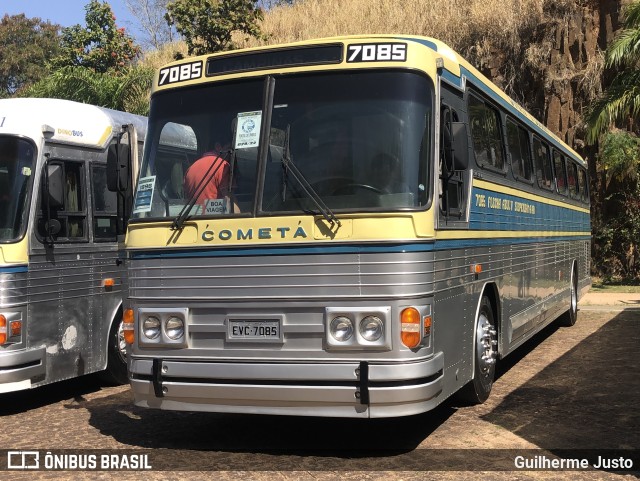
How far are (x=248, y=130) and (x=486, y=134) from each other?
2.86 metres

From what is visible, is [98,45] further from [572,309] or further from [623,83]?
[572,309]

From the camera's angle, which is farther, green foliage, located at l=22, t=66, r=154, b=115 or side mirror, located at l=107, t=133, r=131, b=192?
green foliage, located at l=22, t=66, r=154, b=115

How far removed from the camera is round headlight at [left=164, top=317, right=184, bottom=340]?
623 centimetres

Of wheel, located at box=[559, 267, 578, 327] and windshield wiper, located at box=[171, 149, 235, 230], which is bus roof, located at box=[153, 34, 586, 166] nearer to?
windshield wiper, located at box=[171, 149, 235, 230]

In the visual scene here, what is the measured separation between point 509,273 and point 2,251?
5260 millimetres

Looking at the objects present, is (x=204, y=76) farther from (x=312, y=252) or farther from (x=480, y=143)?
(x=480, y=143)

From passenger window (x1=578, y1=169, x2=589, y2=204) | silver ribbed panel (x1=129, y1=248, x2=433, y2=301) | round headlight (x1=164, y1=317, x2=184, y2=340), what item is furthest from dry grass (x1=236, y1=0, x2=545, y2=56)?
round headlight (x1=164, y1=317, x2=184, y2=340)

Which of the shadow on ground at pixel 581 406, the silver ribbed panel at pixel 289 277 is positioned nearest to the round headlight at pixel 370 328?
the silver ribbed panel at pixel 289 277

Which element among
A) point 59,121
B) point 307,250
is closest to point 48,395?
point 59,121

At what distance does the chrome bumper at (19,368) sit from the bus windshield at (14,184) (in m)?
1.12

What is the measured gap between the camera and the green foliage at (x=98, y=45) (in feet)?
103

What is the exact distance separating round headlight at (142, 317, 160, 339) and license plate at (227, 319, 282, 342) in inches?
25.9

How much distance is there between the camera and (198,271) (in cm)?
619

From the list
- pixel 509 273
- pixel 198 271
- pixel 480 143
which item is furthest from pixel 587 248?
pixel 198 271
